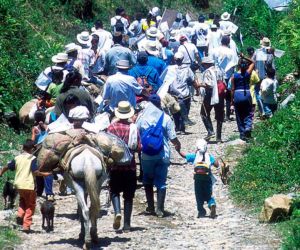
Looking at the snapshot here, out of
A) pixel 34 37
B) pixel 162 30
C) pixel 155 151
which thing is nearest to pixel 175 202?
pixel 155 151

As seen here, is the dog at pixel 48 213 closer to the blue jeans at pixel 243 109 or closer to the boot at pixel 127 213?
the boot at pixel 127 213

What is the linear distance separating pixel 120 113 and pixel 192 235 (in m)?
2.01

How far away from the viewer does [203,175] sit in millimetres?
15016

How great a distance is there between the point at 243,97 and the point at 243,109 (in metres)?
0.26

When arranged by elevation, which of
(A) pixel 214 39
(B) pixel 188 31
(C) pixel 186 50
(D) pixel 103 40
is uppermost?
(B) pixel 188 31

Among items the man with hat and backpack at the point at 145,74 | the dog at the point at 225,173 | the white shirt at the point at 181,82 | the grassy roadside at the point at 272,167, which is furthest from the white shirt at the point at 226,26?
the dog at the point at 225,173

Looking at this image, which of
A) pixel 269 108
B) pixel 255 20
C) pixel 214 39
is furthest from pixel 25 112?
pixel 255 20

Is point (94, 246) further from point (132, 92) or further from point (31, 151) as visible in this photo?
point (132, 92)

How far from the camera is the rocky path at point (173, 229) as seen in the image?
1335 cm

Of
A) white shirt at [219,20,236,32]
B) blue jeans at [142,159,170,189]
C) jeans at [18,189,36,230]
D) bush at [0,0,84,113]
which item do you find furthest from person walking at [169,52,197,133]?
white shirt at [219,20,236,32]

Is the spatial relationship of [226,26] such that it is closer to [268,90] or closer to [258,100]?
[258,100]

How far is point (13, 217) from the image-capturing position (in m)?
14.6

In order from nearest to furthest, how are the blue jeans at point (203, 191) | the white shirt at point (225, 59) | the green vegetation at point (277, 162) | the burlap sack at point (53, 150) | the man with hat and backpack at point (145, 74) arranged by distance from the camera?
1. the burlap sack at point (53, 150)
2. the blue jeans at point (203, 191)
3. the green vegetation at point (277, 162)
4. the man with hat and backpack at point (145, 74)
5. the white shirt at point (225, 59)

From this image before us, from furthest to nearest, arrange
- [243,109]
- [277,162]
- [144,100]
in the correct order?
[243,109] < [144,100] < [277,162]
